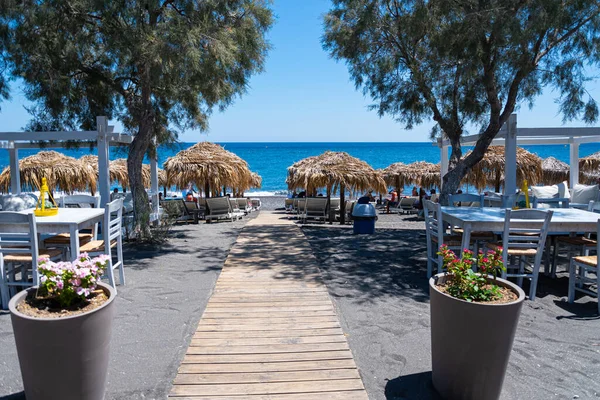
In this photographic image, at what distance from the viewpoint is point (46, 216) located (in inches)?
212

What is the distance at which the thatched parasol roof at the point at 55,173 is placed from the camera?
16.8 metres

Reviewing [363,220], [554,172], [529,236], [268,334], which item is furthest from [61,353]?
[554,172]

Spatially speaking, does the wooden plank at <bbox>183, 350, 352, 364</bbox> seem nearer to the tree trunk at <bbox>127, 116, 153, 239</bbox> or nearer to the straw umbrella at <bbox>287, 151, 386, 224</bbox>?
the tree trunk at <bbox>127, 116, 153, 239</bbox>

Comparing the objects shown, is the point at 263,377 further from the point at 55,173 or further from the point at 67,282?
the point at 55,173

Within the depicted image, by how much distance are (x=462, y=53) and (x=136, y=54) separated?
5.19m

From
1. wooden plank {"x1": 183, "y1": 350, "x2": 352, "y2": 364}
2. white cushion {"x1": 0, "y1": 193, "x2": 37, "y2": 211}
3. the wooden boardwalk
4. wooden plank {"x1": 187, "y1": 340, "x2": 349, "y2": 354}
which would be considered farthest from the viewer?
white cushion {"x1": 0, "y1": 193, "x2": 37, "y2": 211}

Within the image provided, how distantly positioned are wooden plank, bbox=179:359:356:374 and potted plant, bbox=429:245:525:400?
742mm

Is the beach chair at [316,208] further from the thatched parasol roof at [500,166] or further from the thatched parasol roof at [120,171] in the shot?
the thatched parasol roof at [500,166]

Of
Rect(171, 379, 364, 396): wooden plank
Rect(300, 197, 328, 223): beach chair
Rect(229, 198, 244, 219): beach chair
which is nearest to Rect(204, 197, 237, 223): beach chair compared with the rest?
Rect(229, 198, 244, 219): beach chair

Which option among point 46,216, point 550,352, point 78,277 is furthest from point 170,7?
point 550,352

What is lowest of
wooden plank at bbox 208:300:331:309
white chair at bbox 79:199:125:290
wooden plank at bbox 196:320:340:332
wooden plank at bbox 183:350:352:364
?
wooden plank at bbox 183:350:352:364

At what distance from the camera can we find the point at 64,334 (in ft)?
7.88

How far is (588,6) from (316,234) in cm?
627

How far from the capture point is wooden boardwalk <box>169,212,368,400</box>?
2.95 metres
